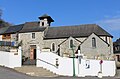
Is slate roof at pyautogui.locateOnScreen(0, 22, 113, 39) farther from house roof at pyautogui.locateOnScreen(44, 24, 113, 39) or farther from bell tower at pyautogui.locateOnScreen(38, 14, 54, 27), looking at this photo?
bell tower at pyautogui.locateOnScreen(38, 14, 54, 27)

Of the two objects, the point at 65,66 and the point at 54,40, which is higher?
the point at 54,40

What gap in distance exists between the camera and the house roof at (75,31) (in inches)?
1838

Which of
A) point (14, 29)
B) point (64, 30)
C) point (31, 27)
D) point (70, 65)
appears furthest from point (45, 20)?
point (70, 65)

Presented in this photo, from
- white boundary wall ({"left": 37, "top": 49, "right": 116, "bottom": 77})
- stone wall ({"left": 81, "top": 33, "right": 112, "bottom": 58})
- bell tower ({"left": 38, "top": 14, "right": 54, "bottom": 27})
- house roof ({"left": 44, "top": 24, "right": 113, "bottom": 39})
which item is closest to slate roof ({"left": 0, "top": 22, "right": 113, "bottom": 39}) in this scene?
house roof ({"left": 44, "top": 24, "right": 113, "bottom": 39})

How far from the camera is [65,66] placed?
95.8 feet

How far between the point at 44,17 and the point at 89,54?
43.0 ft

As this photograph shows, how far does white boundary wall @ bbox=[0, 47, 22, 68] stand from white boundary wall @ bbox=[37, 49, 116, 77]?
260cm

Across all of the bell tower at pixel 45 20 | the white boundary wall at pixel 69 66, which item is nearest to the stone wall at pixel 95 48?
the bell tower at pixel 45 20

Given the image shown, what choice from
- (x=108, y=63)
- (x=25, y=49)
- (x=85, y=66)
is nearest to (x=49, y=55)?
(x=85, y=66)

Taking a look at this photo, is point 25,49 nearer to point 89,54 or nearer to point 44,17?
point 44,17

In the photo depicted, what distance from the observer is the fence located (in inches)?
1147

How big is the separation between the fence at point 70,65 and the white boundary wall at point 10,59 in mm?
2598

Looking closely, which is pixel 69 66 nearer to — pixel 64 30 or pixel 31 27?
pixel 64 30

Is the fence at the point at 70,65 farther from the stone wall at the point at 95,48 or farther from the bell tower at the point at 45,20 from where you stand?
the bell tower at the point at 45,20
